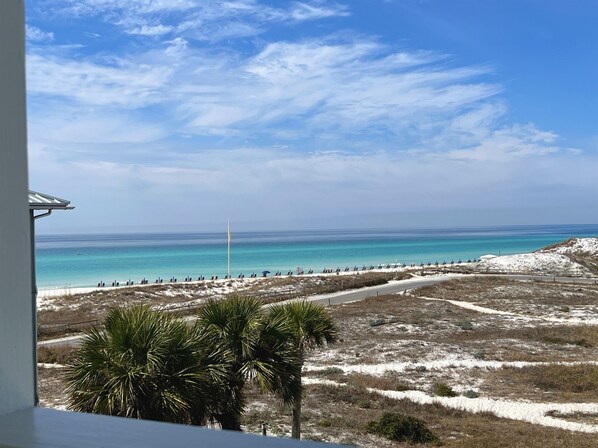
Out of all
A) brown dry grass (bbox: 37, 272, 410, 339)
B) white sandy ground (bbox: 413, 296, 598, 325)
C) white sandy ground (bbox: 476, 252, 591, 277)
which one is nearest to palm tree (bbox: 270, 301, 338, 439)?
brown dry grass (bbox: 37, 272, 410, 339)

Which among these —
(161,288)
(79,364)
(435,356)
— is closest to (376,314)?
(435,356)

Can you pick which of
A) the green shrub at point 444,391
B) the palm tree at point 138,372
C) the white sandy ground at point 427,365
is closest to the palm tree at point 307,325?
the palm tree at point 138,372

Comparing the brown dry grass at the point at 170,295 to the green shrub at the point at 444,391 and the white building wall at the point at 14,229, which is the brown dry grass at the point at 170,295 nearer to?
the green shrub at the point at 444,391

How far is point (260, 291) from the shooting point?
4859 cm

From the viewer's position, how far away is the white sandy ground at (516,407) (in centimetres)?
1491

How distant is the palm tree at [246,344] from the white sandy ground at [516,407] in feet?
24.8

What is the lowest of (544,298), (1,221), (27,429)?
(544,298)

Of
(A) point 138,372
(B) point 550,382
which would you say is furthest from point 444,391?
(A) point 138,372

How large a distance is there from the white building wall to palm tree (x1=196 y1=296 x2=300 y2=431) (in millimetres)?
8788

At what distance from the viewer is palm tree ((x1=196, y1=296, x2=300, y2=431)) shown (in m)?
10.5

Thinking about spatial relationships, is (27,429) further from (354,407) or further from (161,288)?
(161,288)

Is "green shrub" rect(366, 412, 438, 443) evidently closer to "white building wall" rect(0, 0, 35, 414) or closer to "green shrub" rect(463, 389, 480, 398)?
"green shrub" rect(463, 389, 480, 398)

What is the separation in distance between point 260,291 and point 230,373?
127ft

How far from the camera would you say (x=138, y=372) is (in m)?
7.95
